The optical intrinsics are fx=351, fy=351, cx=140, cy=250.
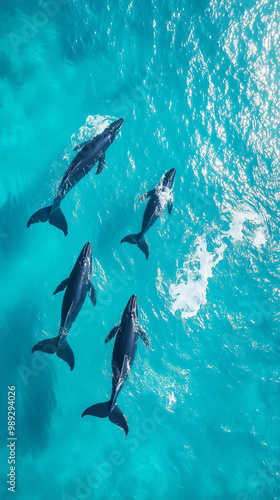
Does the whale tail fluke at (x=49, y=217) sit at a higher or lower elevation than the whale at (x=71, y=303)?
higher

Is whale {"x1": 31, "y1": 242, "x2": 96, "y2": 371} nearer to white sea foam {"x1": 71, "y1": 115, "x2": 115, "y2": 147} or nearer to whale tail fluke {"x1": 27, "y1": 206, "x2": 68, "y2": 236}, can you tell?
whale tail fluke {"x1": 27, "y1": 206, "x2": 68, "y2": 236}

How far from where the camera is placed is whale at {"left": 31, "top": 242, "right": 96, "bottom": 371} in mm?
10594

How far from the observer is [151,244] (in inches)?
628

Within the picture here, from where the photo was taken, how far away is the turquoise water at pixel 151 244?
52.0 ft

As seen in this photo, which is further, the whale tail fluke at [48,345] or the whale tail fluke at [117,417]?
the whale tail fluke at [48,345]

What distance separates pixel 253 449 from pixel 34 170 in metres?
16.7

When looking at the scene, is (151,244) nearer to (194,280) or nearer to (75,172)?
(194,280)

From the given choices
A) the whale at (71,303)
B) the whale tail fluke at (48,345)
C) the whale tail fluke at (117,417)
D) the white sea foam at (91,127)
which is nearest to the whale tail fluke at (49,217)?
the whale at (71,303)

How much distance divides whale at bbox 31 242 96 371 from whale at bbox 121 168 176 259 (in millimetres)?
2219

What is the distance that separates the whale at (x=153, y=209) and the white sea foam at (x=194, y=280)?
10.2 feet

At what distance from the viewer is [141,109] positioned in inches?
665

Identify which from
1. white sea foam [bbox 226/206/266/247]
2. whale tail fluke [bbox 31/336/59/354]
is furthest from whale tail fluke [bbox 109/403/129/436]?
white sea foam [bbox 226/206/266/247]

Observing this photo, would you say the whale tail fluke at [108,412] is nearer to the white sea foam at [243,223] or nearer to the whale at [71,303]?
the whale at [71,303]

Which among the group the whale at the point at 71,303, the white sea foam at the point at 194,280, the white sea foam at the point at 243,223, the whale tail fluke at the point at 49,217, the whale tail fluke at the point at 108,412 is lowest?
the whale tail fluke at the point at 108,412
